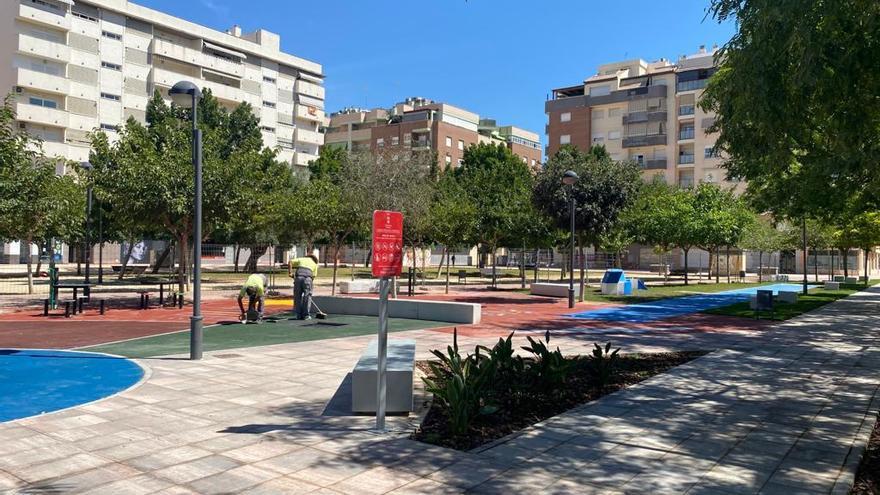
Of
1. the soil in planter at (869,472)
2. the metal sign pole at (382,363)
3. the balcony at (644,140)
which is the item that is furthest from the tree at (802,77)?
the balcony at (644,140)

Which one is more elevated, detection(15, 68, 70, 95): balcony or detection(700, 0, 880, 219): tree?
detection(15, 68, 70, 95): balcony

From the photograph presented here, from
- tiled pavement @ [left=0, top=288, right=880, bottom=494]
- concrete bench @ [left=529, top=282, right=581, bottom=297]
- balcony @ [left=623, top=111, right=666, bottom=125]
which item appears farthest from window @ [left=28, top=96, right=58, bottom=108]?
balcony @ [left=623, top=111, right=666, bottom=125]

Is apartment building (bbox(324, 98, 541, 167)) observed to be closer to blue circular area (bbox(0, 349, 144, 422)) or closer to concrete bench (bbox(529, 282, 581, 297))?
concrete bench (bbox(529, 282, 581, 297))

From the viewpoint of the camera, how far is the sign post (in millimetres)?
5969

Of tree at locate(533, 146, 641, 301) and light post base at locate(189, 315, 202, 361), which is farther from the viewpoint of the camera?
tree at locate(533, 146, 641, 301)

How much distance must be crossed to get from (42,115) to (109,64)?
810cm

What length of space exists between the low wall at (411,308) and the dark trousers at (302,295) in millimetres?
1502

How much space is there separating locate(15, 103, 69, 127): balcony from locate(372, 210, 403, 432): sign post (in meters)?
52.2

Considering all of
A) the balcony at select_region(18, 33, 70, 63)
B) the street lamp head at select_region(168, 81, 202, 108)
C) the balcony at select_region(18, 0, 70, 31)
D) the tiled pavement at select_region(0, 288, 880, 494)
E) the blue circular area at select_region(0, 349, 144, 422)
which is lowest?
the blue circular area at select_region(0, 349, 144, 422)

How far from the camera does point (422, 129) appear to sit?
85438 millimetres

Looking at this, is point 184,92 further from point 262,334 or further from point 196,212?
point 262,334

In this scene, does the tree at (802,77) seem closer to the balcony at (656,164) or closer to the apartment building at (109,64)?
the apartment building at (109,64)

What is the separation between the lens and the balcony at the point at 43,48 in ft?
159

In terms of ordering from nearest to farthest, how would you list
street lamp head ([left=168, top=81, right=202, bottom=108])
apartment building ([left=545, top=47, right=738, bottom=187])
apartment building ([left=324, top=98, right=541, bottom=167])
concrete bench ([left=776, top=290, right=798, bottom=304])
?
street lamp head ([left=168, top=81, right=202, bottom=108]) < concrete bench ([left=776, top=290, right=798, bottom=304]) < apartment building ([left=545, top=47, right=738, bottom=187]) < apartment building ([left=324, top=98, right=541, bottom=167])
